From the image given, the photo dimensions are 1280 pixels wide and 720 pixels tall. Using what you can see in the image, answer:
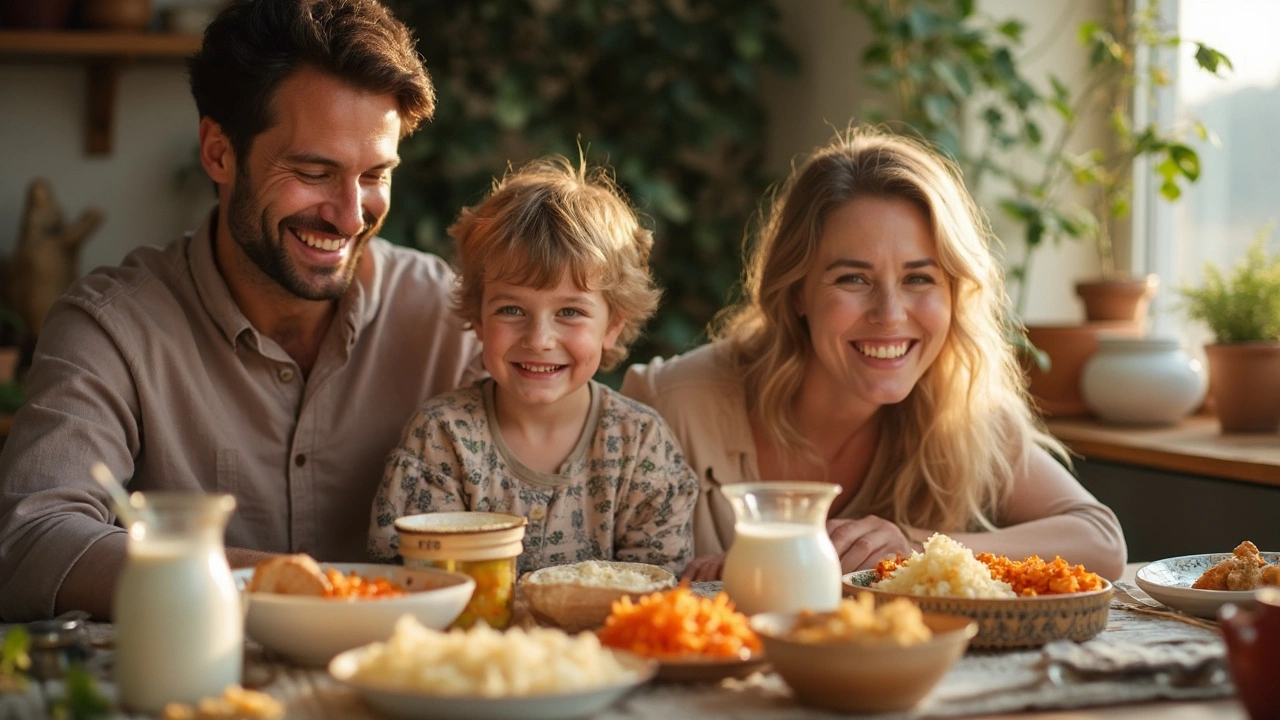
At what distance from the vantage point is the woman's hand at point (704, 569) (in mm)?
1961

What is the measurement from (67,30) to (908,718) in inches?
141

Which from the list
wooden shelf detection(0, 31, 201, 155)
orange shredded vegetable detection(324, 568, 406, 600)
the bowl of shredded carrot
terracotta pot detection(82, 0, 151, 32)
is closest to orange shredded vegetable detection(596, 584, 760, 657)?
the bowl of shredded carrot

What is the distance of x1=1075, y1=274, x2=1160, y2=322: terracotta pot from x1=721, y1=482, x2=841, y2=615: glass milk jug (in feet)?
6.71

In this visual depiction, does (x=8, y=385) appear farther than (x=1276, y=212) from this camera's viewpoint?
Yes

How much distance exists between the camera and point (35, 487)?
1837mm

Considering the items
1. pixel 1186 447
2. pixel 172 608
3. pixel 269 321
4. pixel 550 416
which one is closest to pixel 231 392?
pixel 269 321

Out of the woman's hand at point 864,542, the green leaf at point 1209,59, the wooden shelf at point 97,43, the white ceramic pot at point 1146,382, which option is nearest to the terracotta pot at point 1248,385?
the white ceramic pot at point 1146,382

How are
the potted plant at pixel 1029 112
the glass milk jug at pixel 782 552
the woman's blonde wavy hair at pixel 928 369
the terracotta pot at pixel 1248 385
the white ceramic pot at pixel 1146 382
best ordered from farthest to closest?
the potted plant at pixel 1029 112 < the white ceramic pot at pixel 1146 382 < the terracotta pot at pixel 1248 385 < the woman's blonde wavy hair at pixel 928 369 < the glass milk jug at pixel 782 552

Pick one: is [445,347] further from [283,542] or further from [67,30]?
[67,30]

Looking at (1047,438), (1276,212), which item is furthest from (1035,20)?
(1047,438)

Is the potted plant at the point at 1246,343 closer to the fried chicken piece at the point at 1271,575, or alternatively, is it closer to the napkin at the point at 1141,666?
the fried chicken piece at the point at 1271,575

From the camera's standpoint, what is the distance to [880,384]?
2.13 meters

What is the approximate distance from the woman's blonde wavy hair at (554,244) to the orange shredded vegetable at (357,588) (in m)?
0.65

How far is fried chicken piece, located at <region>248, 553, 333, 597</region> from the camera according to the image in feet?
4.41
